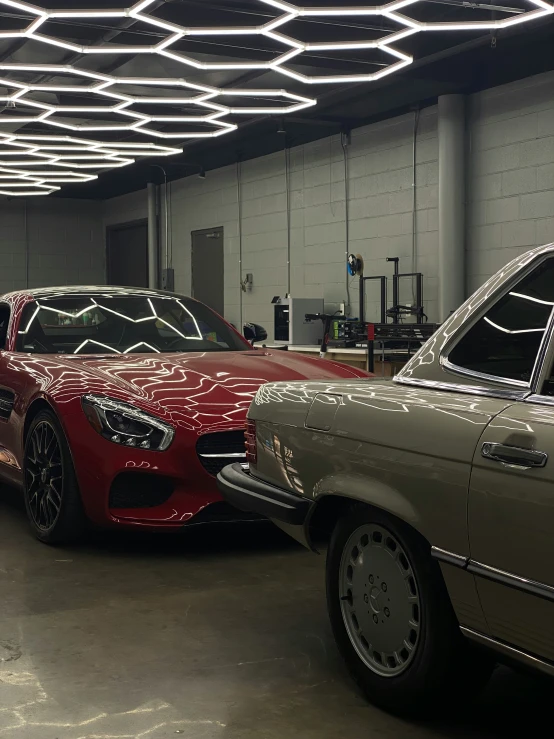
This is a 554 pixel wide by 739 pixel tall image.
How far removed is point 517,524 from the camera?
6.68ft

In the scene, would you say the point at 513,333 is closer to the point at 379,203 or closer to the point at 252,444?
the point at 252,444

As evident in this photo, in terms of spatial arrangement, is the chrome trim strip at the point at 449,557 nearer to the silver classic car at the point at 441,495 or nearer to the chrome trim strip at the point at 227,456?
the silver classic car at the point at 441,495

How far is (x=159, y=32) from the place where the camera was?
8141mm

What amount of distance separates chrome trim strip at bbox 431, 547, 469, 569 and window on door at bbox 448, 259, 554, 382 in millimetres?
439

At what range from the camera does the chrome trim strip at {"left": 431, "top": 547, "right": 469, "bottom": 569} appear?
7.23 ft

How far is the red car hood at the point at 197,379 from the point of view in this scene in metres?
4.37

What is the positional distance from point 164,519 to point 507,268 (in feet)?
7.54

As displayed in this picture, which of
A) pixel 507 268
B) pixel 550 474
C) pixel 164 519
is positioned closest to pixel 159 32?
pixel 164 519

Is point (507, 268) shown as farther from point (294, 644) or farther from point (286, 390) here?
point (294, 644)

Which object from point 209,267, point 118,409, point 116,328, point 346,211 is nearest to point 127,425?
point 118,409

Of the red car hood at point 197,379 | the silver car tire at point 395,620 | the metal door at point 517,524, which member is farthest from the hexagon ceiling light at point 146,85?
the metal door at point 517,524

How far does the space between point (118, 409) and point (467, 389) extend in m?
2.34

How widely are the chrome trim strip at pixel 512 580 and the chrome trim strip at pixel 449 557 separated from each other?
0.07 ft

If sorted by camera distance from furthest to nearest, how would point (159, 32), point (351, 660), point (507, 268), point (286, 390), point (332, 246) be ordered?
point (332, 246) → point (159, 32) → point (286, 390) → point (351, 660) → point (507, 268)
